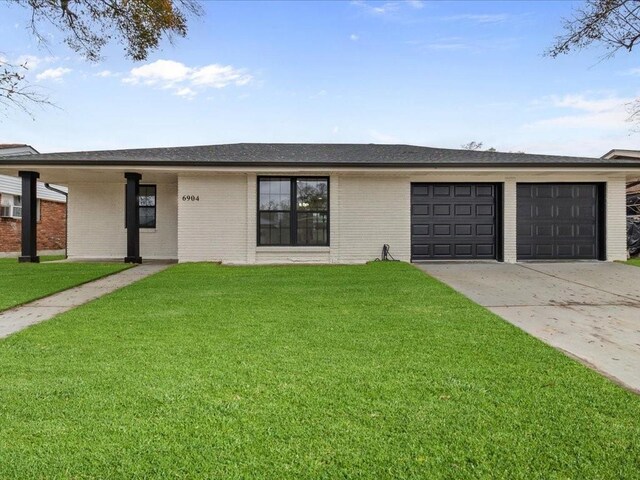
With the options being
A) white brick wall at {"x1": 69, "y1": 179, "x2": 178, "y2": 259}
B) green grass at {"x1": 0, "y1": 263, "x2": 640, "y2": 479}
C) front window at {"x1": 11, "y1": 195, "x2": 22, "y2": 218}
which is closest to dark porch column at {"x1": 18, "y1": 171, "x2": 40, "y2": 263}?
white brick wall at {"x1": 69, "y1": 179, "x2": 178, "y2": 259}

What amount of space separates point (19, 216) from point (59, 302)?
651 inches

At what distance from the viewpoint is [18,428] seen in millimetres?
2473

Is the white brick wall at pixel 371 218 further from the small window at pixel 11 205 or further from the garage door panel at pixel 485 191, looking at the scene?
the small window at pixel 11 205

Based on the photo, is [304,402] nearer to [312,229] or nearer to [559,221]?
[312,229]

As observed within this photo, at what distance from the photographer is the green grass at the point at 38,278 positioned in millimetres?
7016

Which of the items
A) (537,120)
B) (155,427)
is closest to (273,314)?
(155,427)

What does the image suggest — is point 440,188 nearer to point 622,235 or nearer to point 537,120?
point 622,235

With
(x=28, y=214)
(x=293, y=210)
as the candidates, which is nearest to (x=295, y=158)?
(x=293, y=210)

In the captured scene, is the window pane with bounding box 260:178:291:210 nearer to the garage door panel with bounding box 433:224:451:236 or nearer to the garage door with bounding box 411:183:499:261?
the garage door with bounding box 411:183:499:261

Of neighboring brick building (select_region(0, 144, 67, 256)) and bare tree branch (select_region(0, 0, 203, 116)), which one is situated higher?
bare tree branch (select_region(0, 0, 203, 116))

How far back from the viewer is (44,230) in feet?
68.0

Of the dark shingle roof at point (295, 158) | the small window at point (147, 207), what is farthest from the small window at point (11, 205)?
the small window at point (147, 207)

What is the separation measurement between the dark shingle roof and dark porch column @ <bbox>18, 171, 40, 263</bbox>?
764 millimetres

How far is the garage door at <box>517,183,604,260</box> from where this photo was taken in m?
12.4
